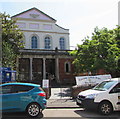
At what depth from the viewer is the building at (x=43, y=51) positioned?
95.6 ft

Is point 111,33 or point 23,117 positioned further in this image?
point 111,33

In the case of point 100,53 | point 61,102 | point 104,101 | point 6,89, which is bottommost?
point 61,102

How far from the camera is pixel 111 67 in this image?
15.3 m

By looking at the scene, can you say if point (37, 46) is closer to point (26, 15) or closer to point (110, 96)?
point (26, 15)

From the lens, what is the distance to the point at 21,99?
759cm

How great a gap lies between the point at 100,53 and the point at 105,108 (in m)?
8.83

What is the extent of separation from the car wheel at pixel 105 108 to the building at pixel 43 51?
19.7 meters

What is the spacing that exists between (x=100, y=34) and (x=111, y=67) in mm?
4231

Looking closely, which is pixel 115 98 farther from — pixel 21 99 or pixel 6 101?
pixel 6 101

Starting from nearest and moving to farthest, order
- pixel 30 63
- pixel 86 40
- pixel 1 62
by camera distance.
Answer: pixel 1 62 → pixel 86 40 → pixel 30 63

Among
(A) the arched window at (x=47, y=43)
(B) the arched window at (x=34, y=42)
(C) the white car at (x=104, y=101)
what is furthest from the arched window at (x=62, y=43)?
(C) the white car at (x=104, y=101)

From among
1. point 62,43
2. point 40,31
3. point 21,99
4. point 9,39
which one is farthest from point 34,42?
point 21,99

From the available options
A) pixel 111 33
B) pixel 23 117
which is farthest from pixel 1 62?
pixel 111 33

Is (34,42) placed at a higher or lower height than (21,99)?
higher
